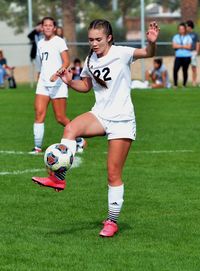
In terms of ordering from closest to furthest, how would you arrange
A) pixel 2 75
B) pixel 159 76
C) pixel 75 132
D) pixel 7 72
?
1. pixel 75 132
2. pixel 159 76
3. pixel 2 75
4. pixel 7 72

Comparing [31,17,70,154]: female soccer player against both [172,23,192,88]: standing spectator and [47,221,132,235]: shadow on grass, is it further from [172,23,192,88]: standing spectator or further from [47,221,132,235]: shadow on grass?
[172,23,192,88]: standing spectator

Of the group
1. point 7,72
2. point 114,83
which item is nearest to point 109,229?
point 114,83

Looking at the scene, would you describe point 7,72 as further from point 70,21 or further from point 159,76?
point 159,76

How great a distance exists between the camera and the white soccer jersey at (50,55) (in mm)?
15539

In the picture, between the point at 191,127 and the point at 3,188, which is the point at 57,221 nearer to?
the point at 3,188

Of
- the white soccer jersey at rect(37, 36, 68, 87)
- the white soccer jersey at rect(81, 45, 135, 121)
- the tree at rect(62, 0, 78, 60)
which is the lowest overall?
the tree at rect(62, 0, 78, 60)

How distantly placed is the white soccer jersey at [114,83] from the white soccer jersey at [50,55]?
6603mm

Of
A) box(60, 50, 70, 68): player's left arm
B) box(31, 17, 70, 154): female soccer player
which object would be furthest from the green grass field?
box(60, 50, 70, 68): player's left arm

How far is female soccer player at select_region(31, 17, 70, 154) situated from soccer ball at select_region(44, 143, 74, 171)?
676 cm

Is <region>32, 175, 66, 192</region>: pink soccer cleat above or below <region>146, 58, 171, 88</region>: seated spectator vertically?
above

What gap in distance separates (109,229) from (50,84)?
272 inches

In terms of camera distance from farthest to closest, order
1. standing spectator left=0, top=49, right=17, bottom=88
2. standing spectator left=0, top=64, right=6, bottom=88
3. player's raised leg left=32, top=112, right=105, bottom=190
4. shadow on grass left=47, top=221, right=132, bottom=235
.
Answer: standing spectator left=0, top=49, right=17, bottom=88
standing spectator left=0, top=64, right=6, bottom=88
shadow on grass left=47, top=221, right=132, bottom=235
player's raised leg left=32, top=112, right=105, bottom=190

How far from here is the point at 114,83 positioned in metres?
8.91

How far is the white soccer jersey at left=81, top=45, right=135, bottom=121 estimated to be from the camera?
8.88 m
